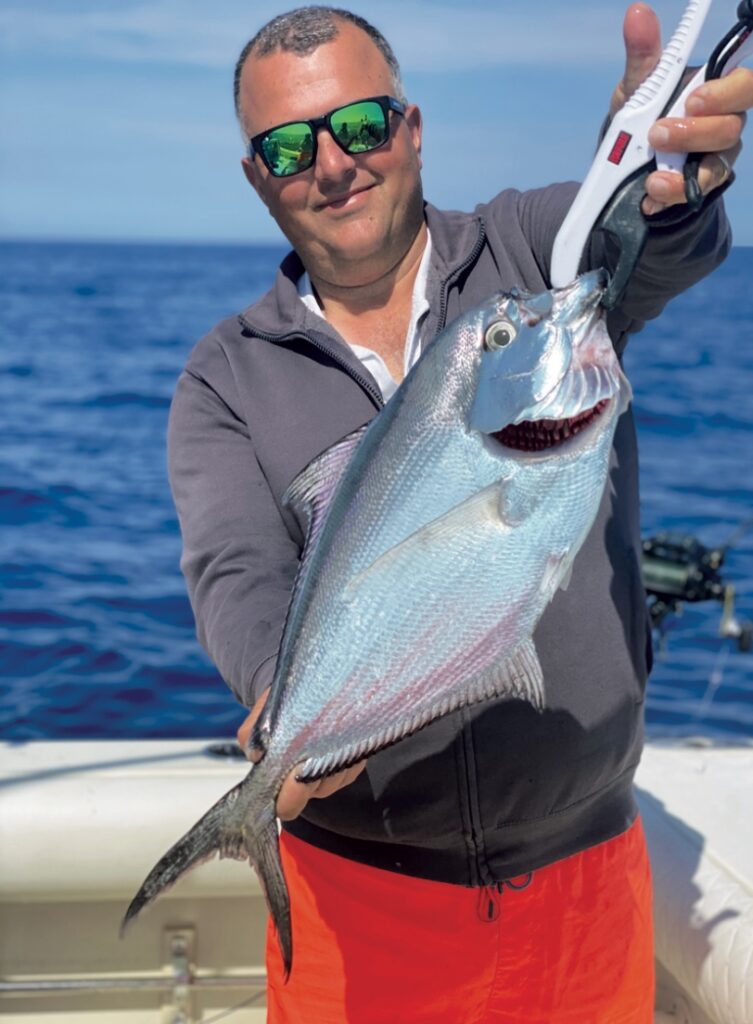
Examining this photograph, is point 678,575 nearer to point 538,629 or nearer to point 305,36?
point 538,629

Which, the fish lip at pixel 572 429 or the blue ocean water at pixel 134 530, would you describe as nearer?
the fish lip at pixel 572 429

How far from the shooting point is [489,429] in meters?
1.74

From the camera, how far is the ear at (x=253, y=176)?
2770 millimetres

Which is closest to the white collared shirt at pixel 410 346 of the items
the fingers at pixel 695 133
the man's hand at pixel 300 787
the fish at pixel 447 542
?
the fish at pixel 447 542

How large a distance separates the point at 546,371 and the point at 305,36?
1.27m

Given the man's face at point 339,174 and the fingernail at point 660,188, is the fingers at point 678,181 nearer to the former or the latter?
the fingernail at point 660,188

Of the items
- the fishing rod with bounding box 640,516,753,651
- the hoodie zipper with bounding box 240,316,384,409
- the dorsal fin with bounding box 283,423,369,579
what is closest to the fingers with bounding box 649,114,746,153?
the dorsal fin with bounding box 283,423,369,579

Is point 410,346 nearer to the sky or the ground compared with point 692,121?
nearer to the ground

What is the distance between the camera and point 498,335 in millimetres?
1782

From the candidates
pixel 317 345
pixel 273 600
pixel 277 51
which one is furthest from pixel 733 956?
pixel 277 51

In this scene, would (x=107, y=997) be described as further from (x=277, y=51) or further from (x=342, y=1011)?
(x=277, y=51)

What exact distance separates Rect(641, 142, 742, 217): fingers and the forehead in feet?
2.96

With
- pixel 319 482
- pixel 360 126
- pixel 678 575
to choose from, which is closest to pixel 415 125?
pixel 360 126

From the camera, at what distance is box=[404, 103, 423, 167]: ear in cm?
280
